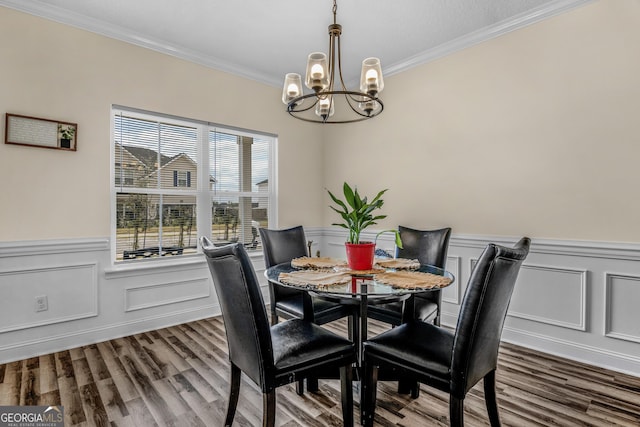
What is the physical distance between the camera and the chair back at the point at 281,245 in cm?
270

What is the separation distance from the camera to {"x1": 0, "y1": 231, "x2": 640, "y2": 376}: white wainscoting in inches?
93.7

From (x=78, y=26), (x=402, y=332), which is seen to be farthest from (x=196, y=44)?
(x=402, y=332)

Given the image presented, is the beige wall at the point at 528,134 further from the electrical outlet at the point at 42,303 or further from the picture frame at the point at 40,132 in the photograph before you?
the electrical outlet at the point at 42,303

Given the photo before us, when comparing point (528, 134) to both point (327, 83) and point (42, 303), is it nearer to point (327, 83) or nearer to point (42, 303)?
point (327, 83)

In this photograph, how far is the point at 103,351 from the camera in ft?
8.70

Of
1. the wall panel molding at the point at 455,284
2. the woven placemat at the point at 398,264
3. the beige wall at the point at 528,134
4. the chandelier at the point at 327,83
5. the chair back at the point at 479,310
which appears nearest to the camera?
the chair back at the point at 479,310

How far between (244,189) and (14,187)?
1.97m

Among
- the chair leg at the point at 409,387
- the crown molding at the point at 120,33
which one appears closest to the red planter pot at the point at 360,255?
the chair leg at the point at 409,387

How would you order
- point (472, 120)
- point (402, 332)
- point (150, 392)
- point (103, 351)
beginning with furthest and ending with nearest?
point (472, 120)
point (103, 351)
point (150, 392)
point (402, 332)

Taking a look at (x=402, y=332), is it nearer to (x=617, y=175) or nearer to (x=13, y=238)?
(x=617, y=175)

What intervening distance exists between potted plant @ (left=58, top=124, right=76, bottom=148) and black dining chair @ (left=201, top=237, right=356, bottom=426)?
1865 mm

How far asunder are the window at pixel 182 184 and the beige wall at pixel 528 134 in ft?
5.07

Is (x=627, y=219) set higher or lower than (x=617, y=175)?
lower

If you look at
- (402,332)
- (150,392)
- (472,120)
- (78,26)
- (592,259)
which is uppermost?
(78,26)
